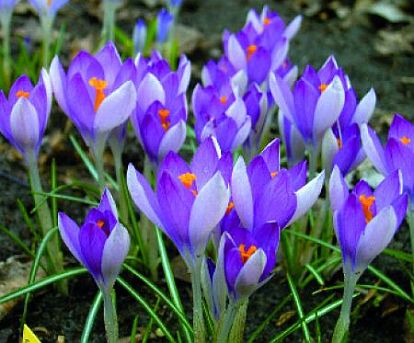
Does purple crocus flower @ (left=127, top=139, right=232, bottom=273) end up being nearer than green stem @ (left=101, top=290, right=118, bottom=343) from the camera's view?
Yes

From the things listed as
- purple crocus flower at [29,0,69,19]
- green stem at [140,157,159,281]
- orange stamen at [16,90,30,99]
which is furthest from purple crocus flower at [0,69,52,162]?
purple crocus flower at [29,0,69,19]

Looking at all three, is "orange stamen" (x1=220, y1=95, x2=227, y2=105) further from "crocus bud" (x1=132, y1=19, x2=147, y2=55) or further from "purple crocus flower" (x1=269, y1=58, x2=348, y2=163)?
"crocus bud" (x1=132, y1=19, x2=147, y2=55)

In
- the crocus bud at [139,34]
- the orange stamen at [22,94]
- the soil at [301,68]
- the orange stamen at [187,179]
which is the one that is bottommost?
the soil at [301,68]

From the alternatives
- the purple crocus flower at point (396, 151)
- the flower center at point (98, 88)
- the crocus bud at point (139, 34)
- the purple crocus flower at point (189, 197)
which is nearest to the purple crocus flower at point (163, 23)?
the crocus bud at point (139, 34)

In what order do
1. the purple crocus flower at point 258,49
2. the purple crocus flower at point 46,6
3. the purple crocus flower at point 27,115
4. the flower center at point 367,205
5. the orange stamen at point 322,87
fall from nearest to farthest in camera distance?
the flower center at point 367,205
the purple crocus flower at point 27,115
the orange stamen at point 322,87
the purple crocus flower at point 258,49
the purple crocus flower at point 46,6

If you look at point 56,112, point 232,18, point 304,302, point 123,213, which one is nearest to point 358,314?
point 304,302

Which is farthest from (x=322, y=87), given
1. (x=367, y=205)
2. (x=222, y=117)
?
(x=367, y=205)

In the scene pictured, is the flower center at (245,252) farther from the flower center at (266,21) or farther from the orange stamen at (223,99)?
the flower center at (266,21)
